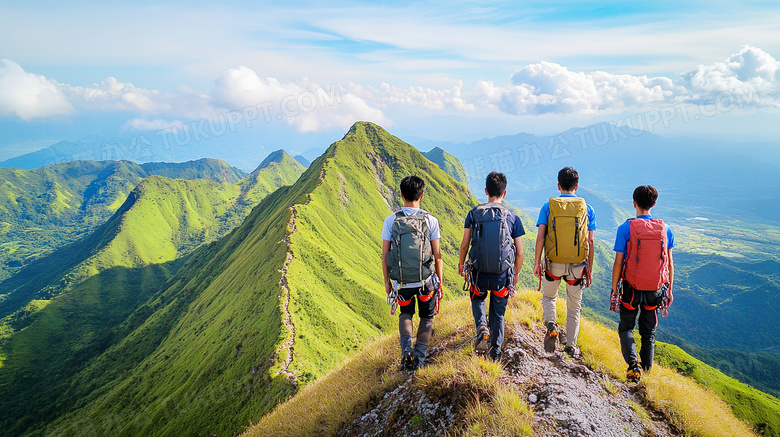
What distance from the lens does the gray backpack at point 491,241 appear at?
8.23 metres

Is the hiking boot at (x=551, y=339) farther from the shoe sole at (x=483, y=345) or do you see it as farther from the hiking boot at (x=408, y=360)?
the hiking boot at (x=408, y=360)

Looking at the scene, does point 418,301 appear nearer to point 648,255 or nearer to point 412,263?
point 412,263

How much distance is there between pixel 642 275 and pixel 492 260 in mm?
3826

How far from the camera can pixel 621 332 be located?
29.1 feet

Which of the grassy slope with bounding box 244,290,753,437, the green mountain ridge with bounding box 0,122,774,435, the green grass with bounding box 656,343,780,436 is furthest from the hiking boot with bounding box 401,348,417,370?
the green mountain ridge with bounding box 0,122,774,435

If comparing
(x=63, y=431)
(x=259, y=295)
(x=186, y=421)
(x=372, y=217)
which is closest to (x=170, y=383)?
(x=186, y=421)

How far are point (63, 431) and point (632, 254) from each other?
14317 centimetres

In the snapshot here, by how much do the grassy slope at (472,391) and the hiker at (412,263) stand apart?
871 millimetres

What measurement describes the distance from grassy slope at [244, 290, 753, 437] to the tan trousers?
2.25ft

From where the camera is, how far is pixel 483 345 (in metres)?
8.16

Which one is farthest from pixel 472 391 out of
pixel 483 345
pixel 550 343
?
pixel 550 343

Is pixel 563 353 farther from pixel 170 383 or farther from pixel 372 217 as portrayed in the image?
pixel 372 217

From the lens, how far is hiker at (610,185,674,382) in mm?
8320

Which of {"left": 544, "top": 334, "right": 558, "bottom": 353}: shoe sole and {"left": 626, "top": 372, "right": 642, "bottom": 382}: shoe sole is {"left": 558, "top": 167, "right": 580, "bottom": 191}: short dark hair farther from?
{"left": 626, "top": 372, "right": 642, "bottom": 382}: shoe sole
